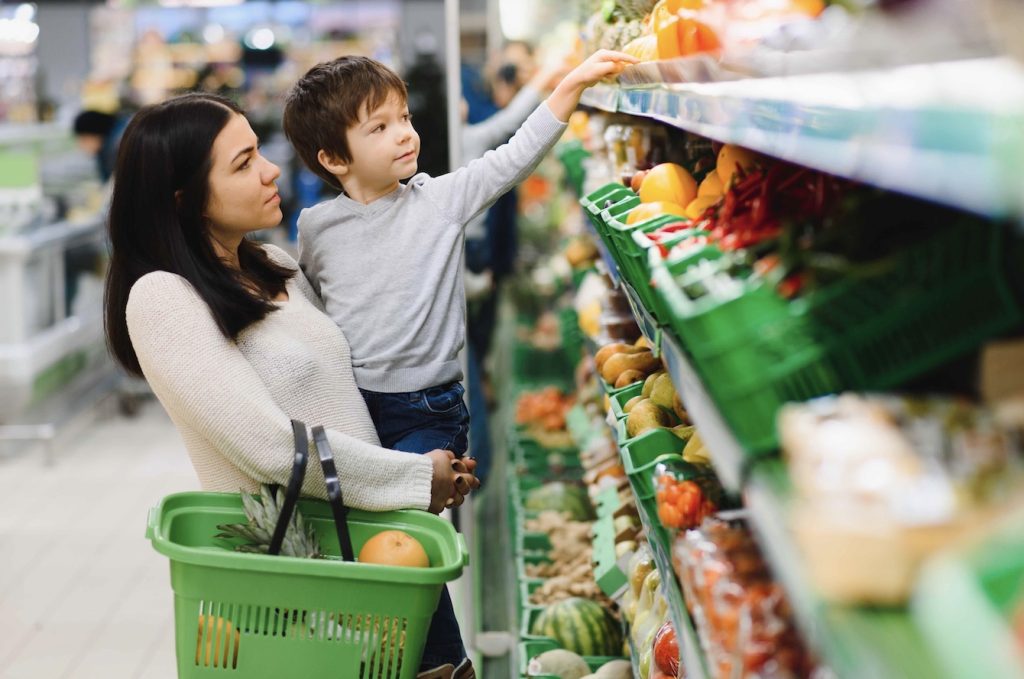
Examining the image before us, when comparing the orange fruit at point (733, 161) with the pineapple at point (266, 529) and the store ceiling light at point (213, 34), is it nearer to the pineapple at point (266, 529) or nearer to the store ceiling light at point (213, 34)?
the pineapple at point (266, 529)

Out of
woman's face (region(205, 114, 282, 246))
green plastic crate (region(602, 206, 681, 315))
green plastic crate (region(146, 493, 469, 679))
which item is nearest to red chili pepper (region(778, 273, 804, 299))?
green plastic crate (region(602, 206, 681, 315))

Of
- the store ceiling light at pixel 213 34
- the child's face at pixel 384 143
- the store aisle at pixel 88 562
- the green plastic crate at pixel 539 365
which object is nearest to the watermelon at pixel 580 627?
the store aisle at pixel 88 562

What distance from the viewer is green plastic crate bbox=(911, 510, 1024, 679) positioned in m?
0.77

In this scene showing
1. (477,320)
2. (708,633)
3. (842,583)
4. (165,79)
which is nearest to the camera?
(842,583)

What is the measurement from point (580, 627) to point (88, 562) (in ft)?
7.62

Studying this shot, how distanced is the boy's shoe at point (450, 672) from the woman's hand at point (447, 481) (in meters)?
0.31

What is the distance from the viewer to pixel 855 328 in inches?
45.1

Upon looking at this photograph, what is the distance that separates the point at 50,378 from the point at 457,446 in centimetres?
443

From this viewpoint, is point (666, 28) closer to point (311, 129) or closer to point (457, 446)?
point (311, 129)

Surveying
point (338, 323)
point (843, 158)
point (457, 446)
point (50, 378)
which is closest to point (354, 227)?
point (338, 323)

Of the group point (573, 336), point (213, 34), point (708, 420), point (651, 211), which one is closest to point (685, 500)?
point (708, 420)

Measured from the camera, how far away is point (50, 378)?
254 inches

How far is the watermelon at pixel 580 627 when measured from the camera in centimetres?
322

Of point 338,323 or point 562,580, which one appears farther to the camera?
point 562,580
